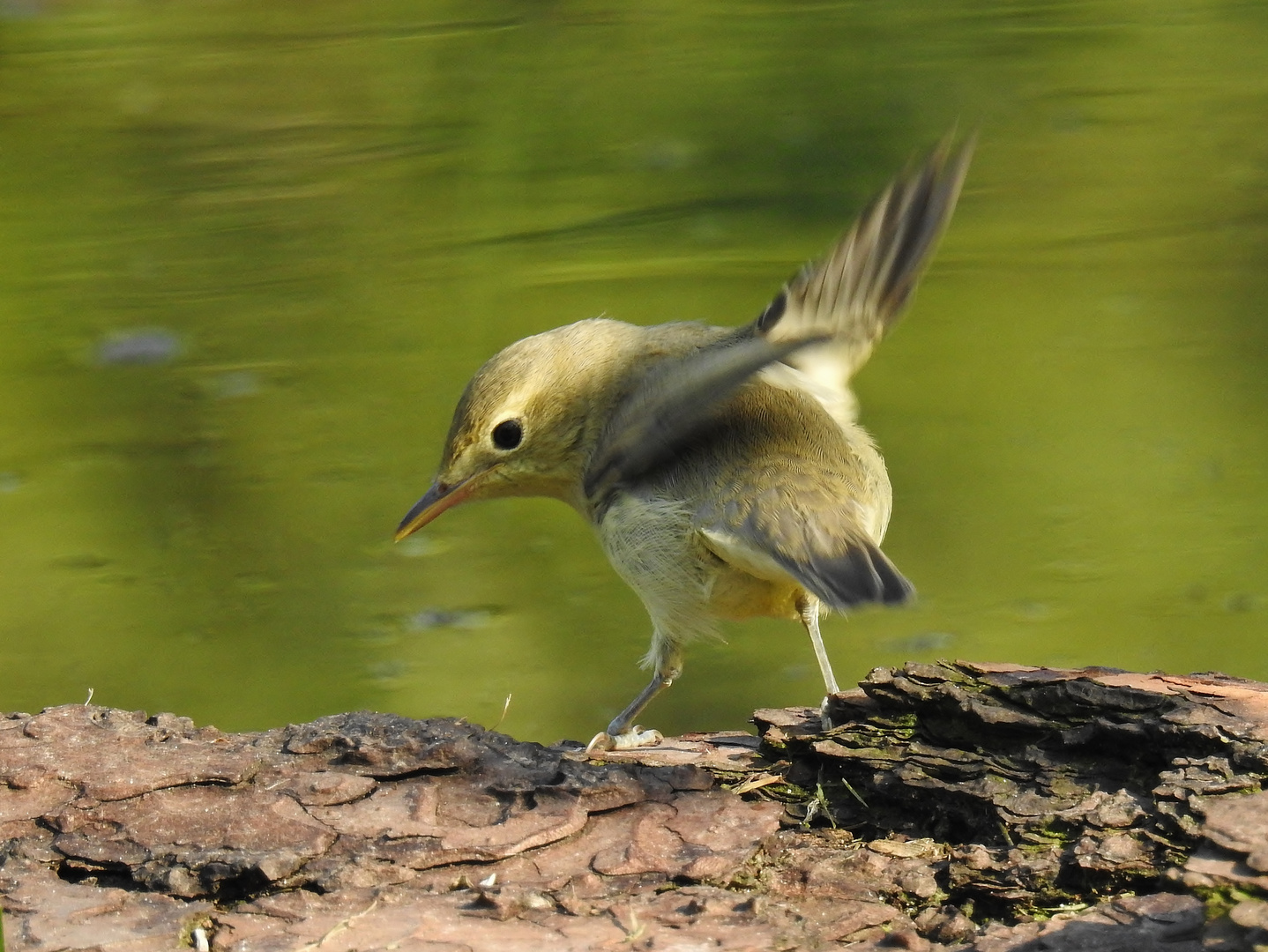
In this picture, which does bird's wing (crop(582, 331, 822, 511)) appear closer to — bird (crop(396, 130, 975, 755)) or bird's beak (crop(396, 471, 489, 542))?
bird (crop(396, 130, 975, 755))

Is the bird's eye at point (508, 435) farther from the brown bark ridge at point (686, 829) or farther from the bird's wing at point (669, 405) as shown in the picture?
the brown bark ridge at point (686, 829)

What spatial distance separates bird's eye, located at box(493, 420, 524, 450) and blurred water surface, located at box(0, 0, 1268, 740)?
60.1 inches

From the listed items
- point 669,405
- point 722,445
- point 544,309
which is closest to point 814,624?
point 722,445

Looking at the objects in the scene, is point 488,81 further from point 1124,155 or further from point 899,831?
point 899,831

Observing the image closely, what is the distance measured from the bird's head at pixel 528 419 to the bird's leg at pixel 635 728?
22.7 inches

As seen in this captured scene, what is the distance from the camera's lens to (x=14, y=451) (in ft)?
21.7

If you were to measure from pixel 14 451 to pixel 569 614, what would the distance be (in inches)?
105

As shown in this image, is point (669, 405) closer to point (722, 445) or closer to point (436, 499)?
point (722, 445)

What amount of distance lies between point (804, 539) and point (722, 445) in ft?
1.46

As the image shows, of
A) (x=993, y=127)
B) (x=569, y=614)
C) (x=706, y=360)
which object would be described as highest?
(x=993, y=127)

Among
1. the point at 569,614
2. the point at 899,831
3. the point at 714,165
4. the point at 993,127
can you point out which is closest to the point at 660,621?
the point at 899,831

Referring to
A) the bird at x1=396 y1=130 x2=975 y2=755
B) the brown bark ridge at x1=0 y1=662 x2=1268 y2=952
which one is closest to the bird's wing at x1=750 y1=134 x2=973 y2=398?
the bird at x1=396 y1=130 x2=975 y2=755

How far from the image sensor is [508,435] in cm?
389

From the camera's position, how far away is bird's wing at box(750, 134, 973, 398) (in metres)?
3.79
